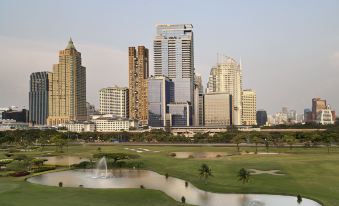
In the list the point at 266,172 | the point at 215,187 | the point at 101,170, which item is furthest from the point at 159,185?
the point at 101,170

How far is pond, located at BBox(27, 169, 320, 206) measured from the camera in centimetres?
6144

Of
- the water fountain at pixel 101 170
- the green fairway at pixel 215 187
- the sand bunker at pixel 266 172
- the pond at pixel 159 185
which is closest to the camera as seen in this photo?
the green fairway at pixel 215 187

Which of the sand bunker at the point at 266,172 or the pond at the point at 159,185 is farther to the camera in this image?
the sand bunker at the point at 266,172

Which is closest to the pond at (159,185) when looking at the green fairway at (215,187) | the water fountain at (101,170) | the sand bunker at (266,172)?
the water fountain at (101,170)

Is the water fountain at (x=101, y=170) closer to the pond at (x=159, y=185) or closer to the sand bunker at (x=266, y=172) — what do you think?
the pond at (x=159, y=185)

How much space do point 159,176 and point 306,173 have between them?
28.8 meters

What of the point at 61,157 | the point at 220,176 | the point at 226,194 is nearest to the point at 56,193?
the point at 226,194

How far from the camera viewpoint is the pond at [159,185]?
61.4 meters

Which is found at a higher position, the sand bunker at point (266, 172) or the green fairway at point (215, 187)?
the sand bunker at point (266, 172)

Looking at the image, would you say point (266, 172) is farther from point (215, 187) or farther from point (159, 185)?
point (159, 185)

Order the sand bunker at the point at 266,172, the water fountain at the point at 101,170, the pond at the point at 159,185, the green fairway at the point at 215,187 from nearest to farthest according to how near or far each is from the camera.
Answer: the green fairway at the point at 215,187
the pond at the point at 159,185
the sand bunker at the point at 266,172
the water fountain at the point at 101,170

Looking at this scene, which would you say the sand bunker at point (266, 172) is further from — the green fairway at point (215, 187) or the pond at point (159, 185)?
the pond at point (159, 185)

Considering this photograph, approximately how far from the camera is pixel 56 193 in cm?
6456

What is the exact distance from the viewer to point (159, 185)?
75062 millimetres
